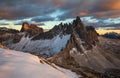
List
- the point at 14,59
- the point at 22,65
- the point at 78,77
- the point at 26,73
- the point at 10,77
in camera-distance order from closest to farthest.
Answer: the point at 10,77, the point at 26,73, the point at 22,65, the point at 14,59, the point at 78,77

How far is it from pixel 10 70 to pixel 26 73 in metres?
1.08

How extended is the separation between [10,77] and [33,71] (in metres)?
2.10

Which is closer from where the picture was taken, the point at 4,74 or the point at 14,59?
the point at 4,74

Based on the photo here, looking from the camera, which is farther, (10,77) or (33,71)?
(33,71)

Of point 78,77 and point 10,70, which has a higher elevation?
point 10,70

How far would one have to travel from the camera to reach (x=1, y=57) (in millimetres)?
20281

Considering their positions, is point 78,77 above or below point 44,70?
below

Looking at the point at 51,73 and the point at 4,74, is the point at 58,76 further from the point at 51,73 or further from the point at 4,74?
the point at 4,74

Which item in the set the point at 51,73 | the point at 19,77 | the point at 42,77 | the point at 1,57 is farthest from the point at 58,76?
the point at 1,57

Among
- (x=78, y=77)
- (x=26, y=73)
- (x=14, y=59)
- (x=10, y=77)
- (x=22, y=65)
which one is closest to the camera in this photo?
(x=10, y=77)

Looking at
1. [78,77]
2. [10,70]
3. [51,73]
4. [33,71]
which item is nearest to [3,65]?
[10,70]

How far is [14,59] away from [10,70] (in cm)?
304

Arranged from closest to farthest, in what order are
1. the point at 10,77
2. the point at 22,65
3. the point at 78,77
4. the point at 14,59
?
the point at 10,77
the point at 22,65
the point at 14,59
the point at 78,77

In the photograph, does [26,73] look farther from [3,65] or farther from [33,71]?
[3,65]
